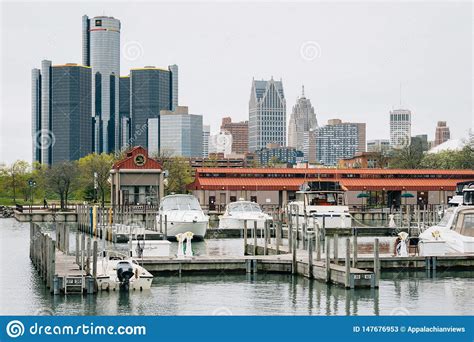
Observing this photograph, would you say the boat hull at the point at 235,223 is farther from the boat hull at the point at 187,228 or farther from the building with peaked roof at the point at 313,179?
the building with peaked roof at the point at 313,179

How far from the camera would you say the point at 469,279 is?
1572 inches

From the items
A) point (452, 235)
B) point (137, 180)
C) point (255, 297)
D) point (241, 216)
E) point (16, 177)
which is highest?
point (16, 177)

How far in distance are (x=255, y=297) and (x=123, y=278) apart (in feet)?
16.6

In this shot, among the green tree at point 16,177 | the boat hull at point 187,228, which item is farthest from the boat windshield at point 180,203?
the green tree at point 16,177

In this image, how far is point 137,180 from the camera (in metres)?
88.9

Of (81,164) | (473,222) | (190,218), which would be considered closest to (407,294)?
(473,222)

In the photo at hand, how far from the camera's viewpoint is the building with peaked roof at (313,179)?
96812 mm

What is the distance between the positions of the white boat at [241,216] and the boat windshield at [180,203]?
5922mm

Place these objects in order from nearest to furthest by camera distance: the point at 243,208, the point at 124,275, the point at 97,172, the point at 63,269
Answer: the point at 124,275 → the point at 63,269 → the point at 243,208 → the point at 97,172

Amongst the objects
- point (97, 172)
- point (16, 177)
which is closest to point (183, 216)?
point (97, 172)

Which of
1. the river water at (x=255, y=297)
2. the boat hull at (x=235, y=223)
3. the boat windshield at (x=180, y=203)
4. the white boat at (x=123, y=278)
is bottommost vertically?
the river water at (x=255, y=297)

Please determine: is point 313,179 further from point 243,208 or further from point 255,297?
point 255,297

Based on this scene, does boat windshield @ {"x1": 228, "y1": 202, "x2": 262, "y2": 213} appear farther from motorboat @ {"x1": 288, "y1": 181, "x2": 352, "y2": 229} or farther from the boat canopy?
motorboat @ {"x1": 288, "y1": 181, "x2": 352, "y2": 229}

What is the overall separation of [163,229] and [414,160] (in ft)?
258
